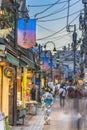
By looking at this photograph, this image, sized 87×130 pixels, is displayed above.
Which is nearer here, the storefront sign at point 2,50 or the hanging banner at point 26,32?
the storefront sign at point 2,50

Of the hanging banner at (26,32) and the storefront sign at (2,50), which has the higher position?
the hanging banner at (26,32)

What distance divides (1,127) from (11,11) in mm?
14999

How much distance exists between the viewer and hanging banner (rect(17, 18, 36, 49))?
24350 millimetres

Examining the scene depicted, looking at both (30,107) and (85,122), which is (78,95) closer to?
(85,122)

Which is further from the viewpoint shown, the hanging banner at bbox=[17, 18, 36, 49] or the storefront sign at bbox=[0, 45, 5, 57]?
the hanging banner at bbox=[17, 18, 36, 49]

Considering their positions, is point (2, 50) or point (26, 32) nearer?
point (2, 50)

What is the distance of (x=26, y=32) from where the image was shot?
24.5 m

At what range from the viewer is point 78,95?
82.5ft

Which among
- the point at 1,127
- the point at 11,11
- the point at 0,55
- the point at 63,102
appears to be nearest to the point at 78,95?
the point at 11,11

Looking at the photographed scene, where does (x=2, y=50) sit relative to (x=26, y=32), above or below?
below

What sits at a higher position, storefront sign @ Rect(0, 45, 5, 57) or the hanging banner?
the hanging banner

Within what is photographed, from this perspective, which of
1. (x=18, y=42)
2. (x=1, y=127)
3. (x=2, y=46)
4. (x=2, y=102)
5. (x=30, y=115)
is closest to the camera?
(x=1, y=127)

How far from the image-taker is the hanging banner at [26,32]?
79.9ft

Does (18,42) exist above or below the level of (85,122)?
above
